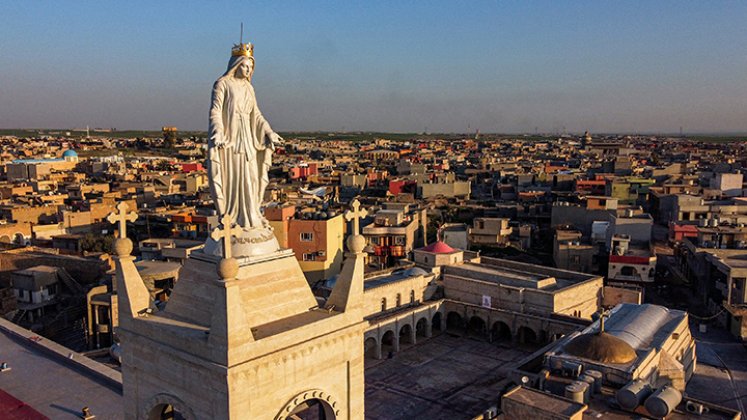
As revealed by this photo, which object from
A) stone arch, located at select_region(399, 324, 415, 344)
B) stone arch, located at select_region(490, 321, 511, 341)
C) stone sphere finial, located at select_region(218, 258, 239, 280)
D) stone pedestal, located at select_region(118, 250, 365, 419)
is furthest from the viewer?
stone arch, located at select_region(490, 321, 511, 341)

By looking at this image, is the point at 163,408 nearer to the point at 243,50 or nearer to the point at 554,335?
the point at 243,50

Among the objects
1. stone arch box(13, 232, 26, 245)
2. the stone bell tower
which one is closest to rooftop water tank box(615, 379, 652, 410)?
the stone bell tower

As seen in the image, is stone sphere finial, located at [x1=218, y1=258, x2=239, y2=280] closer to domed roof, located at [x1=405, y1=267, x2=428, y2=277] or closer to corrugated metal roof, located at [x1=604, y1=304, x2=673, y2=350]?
corrugated metal roof, located at [x1=604, y1=304, x2=673, y2=350]

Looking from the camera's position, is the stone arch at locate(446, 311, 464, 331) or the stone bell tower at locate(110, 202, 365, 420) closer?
the stone bell tower at locate(110, 202, 365, 420)

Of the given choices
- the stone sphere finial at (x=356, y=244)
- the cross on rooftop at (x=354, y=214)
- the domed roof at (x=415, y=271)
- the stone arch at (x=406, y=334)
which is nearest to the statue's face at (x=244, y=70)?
the cross on rooftop at (x=354, y=214)

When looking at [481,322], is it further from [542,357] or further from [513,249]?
[513,249]

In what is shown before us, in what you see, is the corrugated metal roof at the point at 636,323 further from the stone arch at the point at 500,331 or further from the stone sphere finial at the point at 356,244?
the stone sphere finial at the point at 356,244
